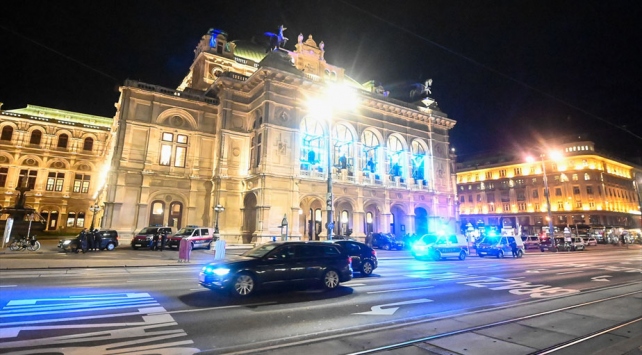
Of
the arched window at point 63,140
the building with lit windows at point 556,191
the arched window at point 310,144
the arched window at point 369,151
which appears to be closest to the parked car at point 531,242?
the arched window at point 369,151

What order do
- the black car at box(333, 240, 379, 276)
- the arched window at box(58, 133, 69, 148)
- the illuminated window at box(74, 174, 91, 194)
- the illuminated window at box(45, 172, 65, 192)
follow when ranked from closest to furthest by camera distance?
the black car at box(333, 240, 379, 276) → the illuminated window at box(45, 172, 65, 192) → the arched window at box(58, 133, 69, 148) → the illuminated window at box(74, 174, 91, 194)

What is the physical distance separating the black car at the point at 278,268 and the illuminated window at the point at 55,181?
5513 centimetres

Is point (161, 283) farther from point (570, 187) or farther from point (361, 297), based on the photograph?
point (570, 187)

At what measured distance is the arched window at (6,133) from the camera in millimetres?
48125

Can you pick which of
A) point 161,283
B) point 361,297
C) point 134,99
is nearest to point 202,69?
point 134,99

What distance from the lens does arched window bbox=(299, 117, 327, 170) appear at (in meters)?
35.5

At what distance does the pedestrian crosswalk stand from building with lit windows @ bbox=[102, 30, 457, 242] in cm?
2284

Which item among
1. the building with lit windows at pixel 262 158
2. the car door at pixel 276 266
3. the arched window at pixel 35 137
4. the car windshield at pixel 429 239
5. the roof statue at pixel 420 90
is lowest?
the car door at pixel 276 266

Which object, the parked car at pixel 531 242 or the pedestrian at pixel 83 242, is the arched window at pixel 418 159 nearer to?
the parked car at pixel 531 242

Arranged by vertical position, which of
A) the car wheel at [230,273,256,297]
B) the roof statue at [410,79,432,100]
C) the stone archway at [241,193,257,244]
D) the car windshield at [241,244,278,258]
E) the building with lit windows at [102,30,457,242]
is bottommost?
the car wheel at [230,273,256,297]

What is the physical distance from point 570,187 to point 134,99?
265 ft

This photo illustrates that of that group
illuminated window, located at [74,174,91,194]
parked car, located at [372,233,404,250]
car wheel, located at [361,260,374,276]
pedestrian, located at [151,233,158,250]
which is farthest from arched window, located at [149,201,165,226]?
illuminated window, located at [74,174,91,194]

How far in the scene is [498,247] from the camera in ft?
89.8

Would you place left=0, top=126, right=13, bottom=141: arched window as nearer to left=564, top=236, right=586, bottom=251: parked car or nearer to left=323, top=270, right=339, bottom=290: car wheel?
left=323, top=270, right=339, bottom=290: car wheel
